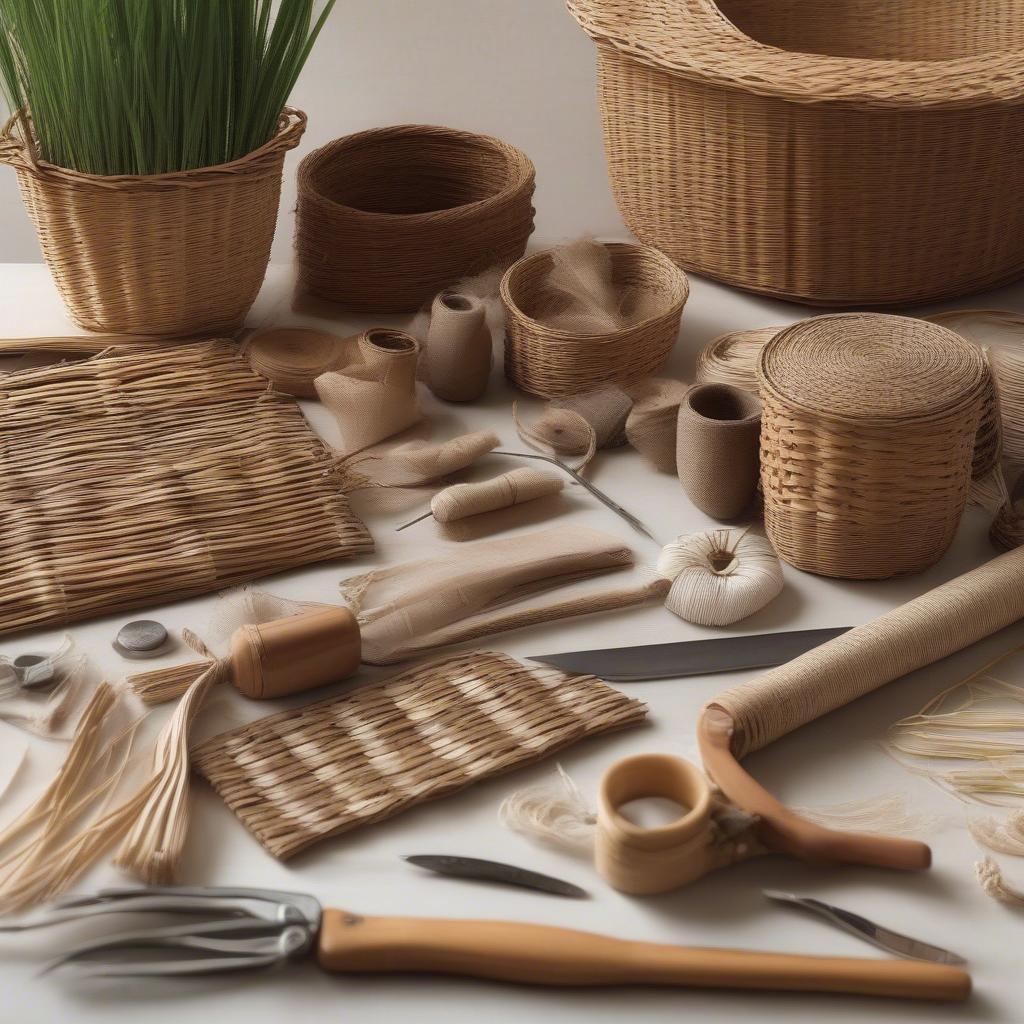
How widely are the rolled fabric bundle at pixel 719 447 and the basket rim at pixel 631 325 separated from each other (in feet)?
0.47

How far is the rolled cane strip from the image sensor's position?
0.83 metres

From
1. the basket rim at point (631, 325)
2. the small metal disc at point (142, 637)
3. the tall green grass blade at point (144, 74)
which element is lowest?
the small metal disc at point (142, 637)

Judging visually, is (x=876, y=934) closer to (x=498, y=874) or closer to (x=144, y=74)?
(x=498, y=874)

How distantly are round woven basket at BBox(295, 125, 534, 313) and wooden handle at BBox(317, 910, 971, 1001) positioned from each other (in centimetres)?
83

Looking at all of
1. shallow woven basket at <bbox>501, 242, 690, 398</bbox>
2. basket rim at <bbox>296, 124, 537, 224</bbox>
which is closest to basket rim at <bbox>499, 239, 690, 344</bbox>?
shallow woven basket at <bbox>501, 242, 690, 398</bbox>

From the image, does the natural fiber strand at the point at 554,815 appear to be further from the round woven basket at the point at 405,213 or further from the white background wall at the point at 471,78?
the white background wall at the point at 471,78

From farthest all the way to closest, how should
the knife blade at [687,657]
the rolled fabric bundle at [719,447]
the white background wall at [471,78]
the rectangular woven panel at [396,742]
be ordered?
the white background wall at [471,78] < the rolled fabric bundle at [719,447] < the knife blade at [687,657] < the rectangular woven panel at [396,742]

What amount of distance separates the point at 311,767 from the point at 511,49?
1.41 metres

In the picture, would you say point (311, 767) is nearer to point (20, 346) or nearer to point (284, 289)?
point (20, 346)

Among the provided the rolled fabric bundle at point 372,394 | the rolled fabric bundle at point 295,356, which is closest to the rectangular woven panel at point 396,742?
the rolled fabric bundle at point 372,394

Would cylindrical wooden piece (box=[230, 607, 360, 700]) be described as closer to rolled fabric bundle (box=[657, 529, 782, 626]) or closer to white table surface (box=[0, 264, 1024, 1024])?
white table surface (box=[0, 264, 1024, 1024])

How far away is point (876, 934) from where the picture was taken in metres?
0.79

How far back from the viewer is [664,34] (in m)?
1.36

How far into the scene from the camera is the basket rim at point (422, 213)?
1417 mm
